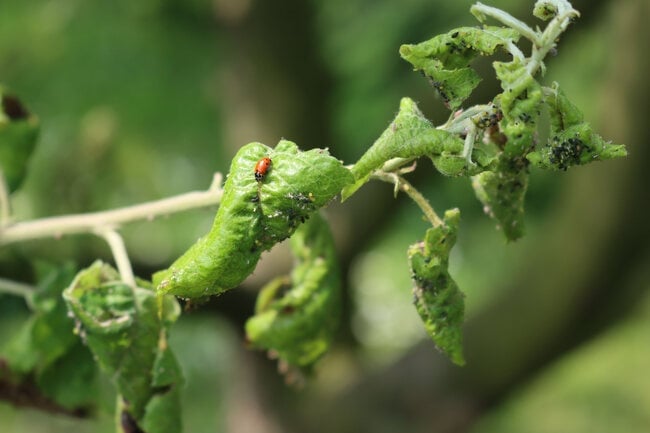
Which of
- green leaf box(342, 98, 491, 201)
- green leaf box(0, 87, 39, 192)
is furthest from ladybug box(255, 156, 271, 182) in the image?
green leaf box(0, 87, 39, 192)

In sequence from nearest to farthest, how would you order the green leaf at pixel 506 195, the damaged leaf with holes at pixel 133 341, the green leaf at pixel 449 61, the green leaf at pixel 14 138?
the green leaf at pixel 449 61
the green leaf at pixel 506 195
the damaged leaf with holes at pixel 133 341
the green leaf at pixel 14 138

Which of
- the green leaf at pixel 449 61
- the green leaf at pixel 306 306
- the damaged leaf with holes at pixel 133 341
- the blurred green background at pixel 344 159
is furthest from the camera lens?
the blurred green background at pixel 344 159

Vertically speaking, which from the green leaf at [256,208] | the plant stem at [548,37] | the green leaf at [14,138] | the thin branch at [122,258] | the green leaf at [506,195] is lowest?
the green leaf at [506,195]

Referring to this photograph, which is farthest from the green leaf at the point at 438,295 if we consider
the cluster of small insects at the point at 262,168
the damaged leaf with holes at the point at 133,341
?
the damaged leaf with holes at the point at 133,341

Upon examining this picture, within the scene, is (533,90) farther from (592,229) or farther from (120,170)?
(120,170)

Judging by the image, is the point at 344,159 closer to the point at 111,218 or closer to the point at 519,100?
the point at 111,218

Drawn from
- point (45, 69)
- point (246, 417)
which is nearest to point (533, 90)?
point (246, 417)

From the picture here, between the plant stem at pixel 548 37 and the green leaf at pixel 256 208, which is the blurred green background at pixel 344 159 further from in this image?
the plant stem at pixel 548 37
